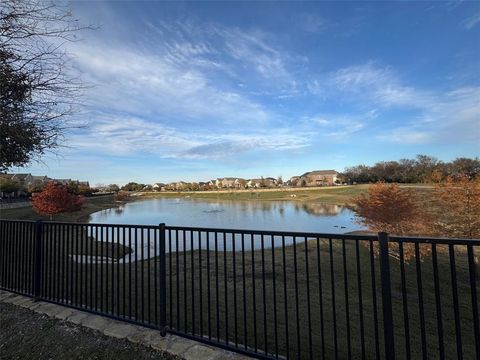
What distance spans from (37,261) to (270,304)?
15.8 ft

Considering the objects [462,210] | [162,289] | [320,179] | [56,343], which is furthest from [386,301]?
[320,179]

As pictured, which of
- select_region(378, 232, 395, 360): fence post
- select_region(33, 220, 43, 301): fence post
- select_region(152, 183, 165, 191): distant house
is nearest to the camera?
select_region(378, 232, 395, 360): fence post

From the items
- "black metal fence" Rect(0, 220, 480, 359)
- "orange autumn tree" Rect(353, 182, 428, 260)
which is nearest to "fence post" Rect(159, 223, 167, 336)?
"black metal fence" Rect(0, 220, 480, 359)

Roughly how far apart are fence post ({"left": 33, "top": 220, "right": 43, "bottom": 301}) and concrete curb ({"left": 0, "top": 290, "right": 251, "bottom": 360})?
17cm

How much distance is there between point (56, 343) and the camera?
3119 millimetres

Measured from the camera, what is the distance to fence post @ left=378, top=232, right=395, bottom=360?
85.4 inches

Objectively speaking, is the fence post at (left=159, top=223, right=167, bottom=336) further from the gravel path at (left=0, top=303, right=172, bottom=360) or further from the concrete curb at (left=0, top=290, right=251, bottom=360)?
the gravel path at (left=0, top=303, right=172, bottom=360)

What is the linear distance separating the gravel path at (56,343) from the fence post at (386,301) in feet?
6.36

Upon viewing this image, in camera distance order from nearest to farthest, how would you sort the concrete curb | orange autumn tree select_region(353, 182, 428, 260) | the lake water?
the concrete curb < orange autumn tree select_region(353, 182, 428, 260) < the lake water

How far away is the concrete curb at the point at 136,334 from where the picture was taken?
283cm

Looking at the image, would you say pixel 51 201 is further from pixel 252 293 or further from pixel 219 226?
pixel 252 293

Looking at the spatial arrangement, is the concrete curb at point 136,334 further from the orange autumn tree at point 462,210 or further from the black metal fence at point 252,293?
the orange autumn tree at point 462,210

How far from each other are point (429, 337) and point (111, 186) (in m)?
118

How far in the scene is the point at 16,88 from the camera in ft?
13.6
